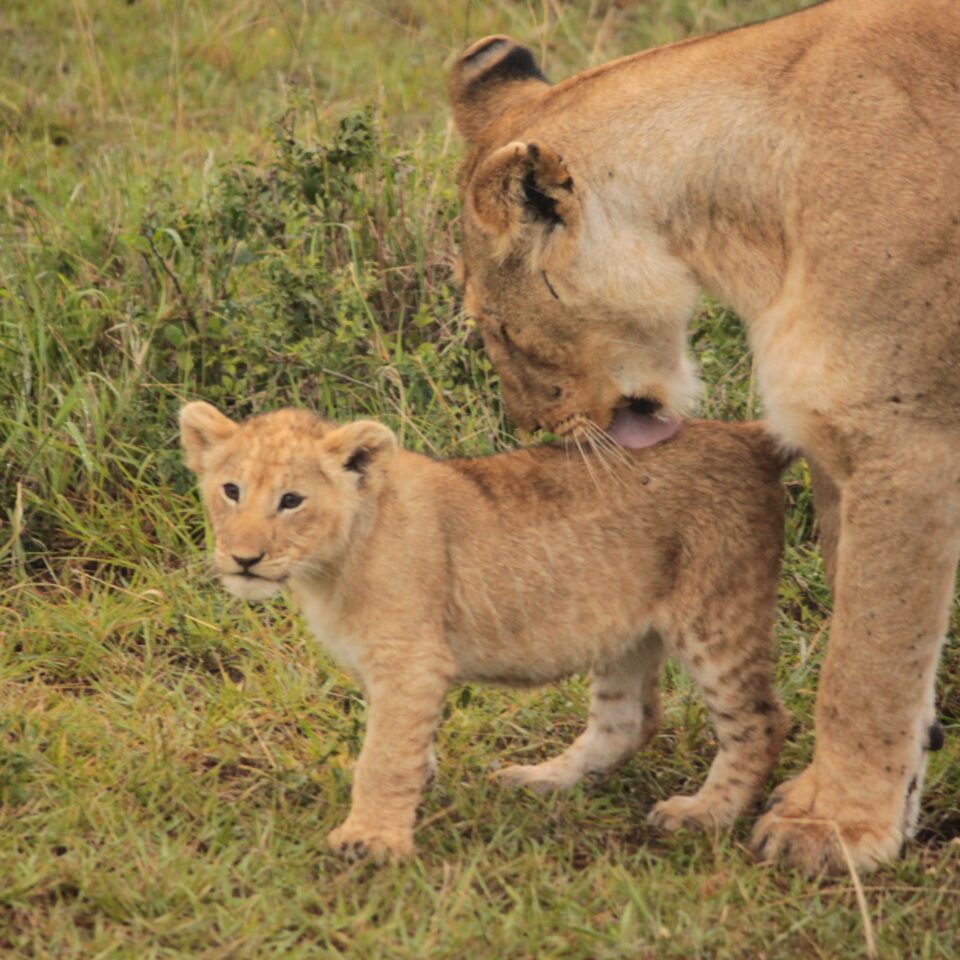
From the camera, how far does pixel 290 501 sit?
4344 millimetres

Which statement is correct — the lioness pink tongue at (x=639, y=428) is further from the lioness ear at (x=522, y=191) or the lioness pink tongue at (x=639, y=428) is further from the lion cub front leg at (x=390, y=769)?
the lion cub front leg at (x=390, y=769)

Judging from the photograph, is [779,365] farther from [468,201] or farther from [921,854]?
[921,854]

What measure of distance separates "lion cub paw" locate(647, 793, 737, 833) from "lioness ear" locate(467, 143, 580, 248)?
155 centimetres

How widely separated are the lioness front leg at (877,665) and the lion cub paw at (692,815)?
0.40 ft

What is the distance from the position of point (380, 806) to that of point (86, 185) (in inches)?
167

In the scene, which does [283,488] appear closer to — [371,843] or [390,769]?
[390,769]

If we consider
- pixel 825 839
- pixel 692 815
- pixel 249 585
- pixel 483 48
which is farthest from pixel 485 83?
pixel 825 839

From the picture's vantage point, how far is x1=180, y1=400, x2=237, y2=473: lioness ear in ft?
14.9

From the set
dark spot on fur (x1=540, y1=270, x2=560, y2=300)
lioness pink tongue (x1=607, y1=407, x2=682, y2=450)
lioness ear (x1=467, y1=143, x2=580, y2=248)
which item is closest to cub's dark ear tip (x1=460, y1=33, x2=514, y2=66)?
lioness ear (x1=467, y1=143, x2=580, y2=248)

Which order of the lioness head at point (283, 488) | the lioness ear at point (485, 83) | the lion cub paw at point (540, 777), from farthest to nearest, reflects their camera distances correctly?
the lioness ear at point (485, 83) < the lion cub paw at point (540, 777) < the lioness head at point (283, 488)

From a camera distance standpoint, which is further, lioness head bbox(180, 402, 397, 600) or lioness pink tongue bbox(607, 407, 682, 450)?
lioness pink tongue bbox(607, 407, 682, 450)

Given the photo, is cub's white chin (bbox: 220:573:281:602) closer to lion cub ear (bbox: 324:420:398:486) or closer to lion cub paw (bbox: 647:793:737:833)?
lion cub ear (bbox: 324:420:398:486)

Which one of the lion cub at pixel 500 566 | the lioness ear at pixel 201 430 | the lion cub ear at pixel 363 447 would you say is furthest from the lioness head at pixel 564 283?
the lioness ear at pixel 201 430

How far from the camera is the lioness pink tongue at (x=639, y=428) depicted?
187 inches
